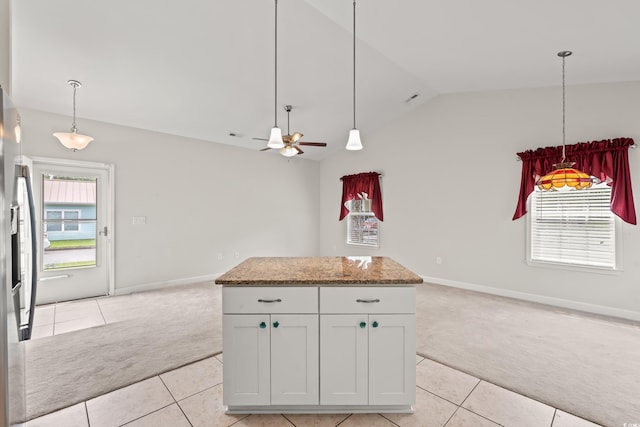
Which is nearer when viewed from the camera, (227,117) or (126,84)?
(126,84)

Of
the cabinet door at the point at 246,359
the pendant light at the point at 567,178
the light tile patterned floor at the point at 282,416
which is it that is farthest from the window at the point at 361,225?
the cabinet door at the point at 246,359

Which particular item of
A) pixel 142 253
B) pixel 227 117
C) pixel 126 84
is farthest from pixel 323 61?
pixel 142 253

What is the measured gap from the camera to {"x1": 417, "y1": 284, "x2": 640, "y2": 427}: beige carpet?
188 centimetres

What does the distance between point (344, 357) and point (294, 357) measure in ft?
0.99

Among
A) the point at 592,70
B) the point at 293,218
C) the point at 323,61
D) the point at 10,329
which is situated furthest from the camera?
the point at 293,218

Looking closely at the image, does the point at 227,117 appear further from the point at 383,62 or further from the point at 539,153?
the point at 539,153

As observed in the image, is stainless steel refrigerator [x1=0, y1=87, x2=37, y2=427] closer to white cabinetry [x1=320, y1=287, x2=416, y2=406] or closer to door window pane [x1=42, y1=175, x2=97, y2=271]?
white cabinetry [x1=320, y1=287, x2=416, y2=406]

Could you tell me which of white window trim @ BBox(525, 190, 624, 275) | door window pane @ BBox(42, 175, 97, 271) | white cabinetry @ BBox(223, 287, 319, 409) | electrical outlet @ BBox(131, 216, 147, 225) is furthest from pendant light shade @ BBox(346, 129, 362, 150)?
door window pane @ BBox(42, 175, 97, 271)

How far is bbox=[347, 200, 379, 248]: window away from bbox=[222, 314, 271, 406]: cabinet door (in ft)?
14.6

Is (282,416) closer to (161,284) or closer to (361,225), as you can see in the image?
(161,284)

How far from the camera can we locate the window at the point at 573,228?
347 centimetres

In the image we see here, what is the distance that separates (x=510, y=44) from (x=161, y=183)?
16.8 ft

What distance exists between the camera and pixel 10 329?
1.09 meters

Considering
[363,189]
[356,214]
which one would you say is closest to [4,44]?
[363,189]
